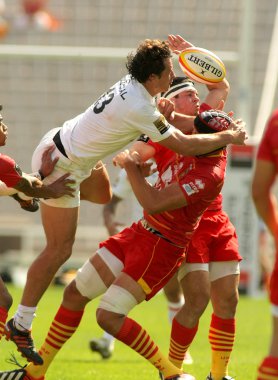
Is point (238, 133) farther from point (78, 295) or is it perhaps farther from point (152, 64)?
point (78, 295)

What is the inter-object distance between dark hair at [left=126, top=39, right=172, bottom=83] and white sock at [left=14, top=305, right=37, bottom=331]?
5.59 feet

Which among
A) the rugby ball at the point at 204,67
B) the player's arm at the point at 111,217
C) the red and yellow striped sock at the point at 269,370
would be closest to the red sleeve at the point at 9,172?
the rugby ball at the point at 204,67

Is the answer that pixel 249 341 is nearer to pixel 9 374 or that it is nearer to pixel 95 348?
pixel 95 348

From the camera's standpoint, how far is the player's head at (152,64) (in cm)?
632

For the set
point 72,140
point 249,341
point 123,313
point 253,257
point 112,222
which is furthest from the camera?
point 253,257

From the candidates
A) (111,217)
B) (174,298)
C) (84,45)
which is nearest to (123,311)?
(174,298)

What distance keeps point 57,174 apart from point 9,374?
132cm

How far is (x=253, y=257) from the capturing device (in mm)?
15031

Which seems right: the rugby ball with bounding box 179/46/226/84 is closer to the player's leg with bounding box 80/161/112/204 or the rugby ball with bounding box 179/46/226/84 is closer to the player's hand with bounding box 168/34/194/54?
the player's hand with bounding box 168/34/194/54

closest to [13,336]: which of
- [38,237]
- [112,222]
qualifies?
[112,222]

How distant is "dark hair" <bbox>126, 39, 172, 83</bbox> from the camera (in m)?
6.32

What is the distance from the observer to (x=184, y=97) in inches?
274

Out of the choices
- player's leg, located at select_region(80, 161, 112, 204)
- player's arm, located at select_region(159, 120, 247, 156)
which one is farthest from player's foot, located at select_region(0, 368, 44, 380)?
player's arm, located at select_region(159, 120, 247, 156)

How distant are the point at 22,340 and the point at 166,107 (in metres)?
1.78
